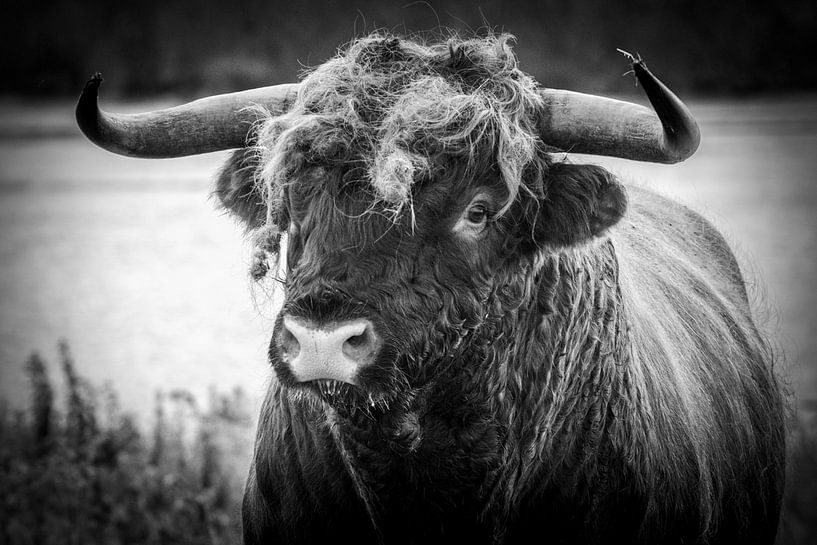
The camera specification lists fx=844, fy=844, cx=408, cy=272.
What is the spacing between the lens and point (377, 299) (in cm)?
236

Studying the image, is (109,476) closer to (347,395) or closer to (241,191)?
(241,191)

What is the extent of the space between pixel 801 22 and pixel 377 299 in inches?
752

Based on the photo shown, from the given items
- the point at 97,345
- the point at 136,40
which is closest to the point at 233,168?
the point at 97,345

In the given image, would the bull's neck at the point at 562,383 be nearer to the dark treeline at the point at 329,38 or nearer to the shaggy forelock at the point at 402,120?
the shaggy forelock at the point at 402,120

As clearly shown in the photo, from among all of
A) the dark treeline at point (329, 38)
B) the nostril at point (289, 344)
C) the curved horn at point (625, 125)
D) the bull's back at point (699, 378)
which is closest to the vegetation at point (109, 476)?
the nostril at point (289, 344)

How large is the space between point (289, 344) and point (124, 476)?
10.4 ft

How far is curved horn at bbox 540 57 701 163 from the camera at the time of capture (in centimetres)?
228

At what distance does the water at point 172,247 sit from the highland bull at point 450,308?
0.59m

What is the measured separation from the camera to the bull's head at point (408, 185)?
92.3 inches

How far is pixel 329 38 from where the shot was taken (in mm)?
15906

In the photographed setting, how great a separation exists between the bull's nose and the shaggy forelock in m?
0.38

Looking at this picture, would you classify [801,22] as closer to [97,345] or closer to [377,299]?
[97,345]

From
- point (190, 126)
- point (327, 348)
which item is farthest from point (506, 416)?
point (190, 126)

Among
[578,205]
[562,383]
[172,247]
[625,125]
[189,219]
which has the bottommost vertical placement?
[562,383]
